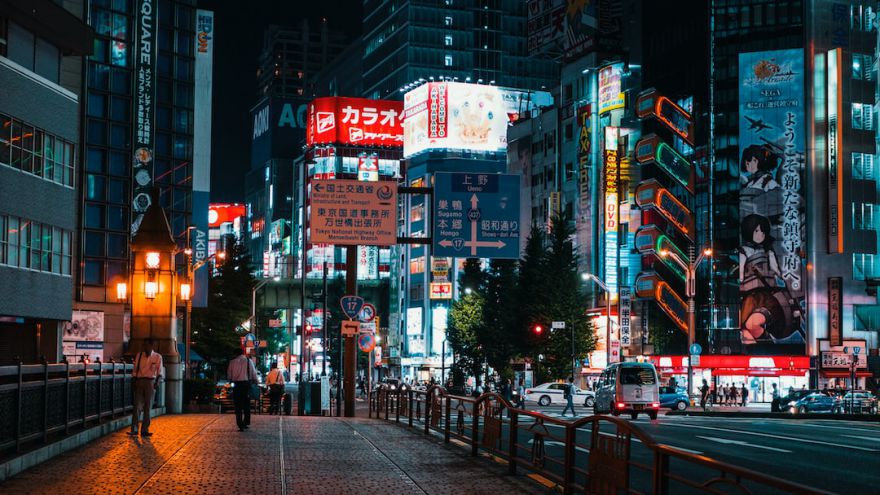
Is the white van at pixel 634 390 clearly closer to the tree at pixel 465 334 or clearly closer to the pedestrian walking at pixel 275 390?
the pedestrian walking at pixel 275 390

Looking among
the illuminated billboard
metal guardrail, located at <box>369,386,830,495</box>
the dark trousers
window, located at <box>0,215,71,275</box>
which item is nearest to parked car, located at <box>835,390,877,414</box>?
metal guardrail, located at <box>369,386,830,495</box>

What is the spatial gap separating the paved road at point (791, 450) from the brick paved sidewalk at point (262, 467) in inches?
66.0

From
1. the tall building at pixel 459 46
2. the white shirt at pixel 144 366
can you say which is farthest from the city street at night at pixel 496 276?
the tall building at pixel 459 46

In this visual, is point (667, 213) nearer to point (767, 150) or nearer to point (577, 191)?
point (767, 150)

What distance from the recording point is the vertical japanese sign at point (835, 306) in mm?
79625

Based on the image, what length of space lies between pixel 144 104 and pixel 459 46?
4175 inches

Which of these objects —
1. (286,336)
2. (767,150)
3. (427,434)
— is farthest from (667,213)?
(286,336)

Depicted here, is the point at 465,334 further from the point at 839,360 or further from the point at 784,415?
the point at 784,415

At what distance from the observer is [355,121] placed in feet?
531

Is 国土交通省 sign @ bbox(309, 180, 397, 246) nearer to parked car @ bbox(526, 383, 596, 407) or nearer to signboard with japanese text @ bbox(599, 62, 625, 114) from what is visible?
parked car @ bbox(526, 383, 596, 407)

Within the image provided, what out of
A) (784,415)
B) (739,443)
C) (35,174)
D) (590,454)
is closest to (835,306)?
(784,415)

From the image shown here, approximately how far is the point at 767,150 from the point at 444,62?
9852 cm

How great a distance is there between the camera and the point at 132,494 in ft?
42.4

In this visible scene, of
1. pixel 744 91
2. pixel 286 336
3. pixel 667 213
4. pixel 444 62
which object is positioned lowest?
pixel 286 336
